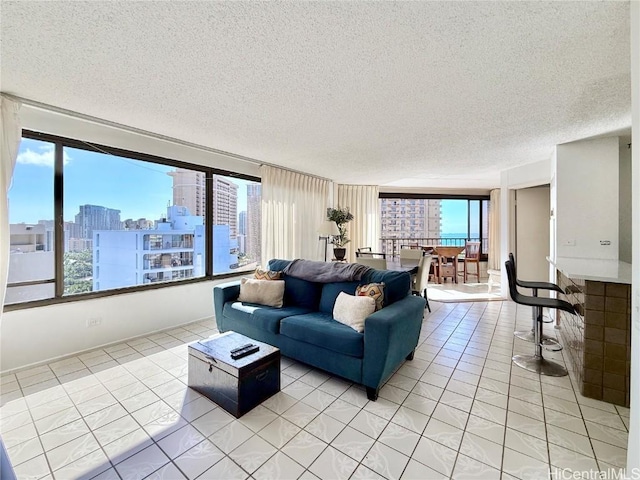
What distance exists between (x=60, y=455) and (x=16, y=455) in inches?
9.9

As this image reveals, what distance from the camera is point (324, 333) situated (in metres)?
2.33

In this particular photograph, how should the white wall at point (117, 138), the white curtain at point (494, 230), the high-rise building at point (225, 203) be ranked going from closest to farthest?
the white wall at point (117, 138)
the high-rise building at point (225, 203)
the white curtain at point (494, 230)

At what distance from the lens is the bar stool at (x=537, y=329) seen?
8.07 feet

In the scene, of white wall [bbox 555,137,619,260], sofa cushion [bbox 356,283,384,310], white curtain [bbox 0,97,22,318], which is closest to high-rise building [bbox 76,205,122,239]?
white curtain [bbox 0,97,22,318]

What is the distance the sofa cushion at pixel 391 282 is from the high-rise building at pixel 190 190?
261 centimetres

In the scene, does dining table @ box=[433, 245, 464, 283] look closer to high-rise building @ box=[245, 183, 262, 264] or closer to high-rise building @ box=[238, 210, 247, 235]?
high-rise building @ box=[245, 183, 262, 264]

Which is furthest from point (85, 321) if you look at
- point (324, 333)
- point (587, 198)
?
point (587, 198)

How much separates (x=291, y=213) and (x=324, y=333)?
125 inches

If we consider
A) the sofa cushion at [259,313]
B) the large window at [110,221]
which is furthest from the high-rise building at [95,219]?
the sofa cushion at [259,313]

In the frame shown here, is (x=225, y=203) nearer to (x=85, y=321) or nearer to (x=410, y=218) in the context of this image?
(x=85, y=321)

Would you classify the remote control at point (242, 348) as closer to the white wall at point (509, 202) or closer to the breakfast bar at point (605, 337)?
the breakfast bar at point (605, 337)

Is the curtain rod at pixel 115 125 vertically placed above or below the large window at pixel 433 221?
above

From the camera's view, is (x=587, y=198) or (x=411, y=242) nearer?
(x=587, y=198)

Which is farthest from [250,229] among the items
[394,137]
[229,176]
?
Result: [394,137]
